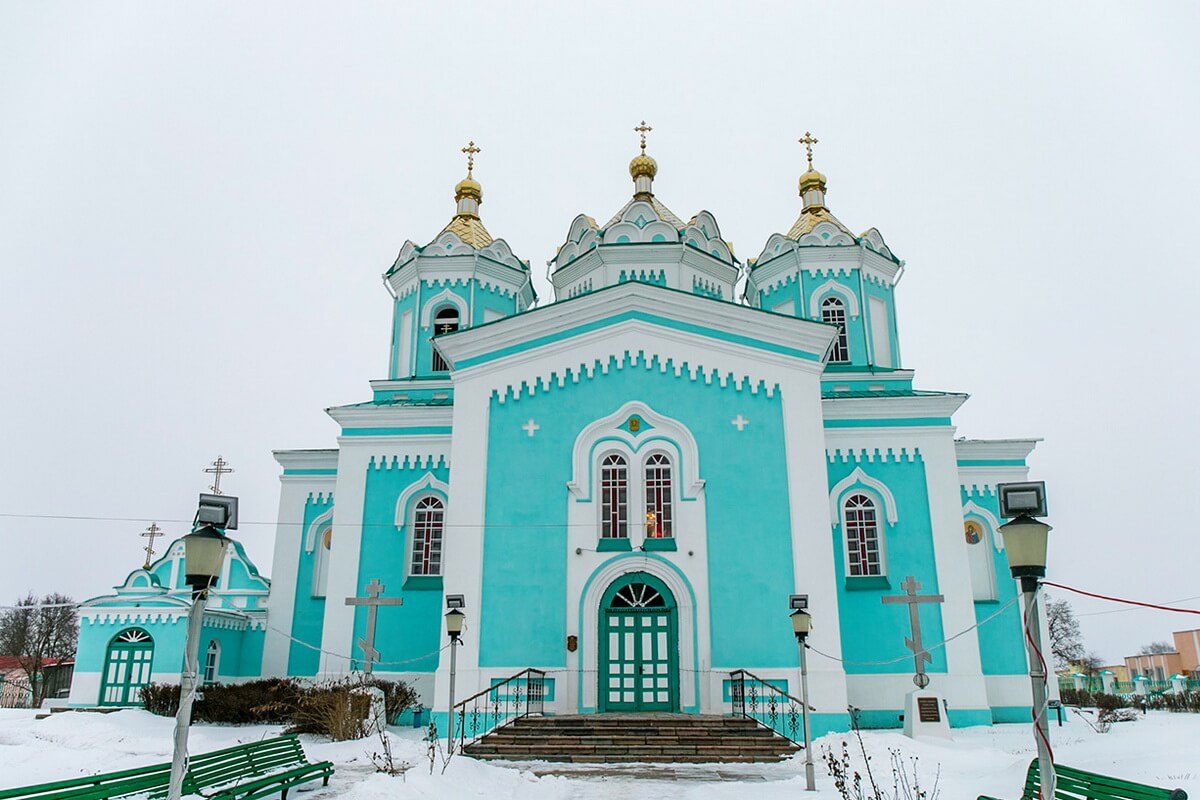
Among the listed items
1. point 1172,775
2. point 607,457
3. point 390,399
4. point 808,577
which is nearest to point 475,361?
point 607,457

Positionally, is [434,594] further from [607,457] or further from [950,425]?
[950,425]

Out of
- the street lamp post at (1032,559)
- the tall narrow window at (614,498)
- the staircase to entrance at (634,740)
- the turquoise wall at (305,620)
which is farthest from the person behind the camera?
the turquoise wall at (305,620)

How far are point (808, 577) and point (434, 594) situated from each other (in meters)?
7.10

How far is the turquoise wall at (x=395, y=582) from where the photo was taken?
17344 mm

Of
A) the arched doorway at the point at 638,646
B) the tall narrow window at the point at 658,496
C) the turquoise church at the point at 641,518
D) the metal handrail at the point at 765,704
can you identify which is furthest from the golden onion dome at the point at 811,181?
the metal handrail at the point at 765,704

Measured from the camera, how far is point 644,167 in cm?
2153

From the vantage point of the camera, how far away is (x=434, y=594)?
1758 centimetres

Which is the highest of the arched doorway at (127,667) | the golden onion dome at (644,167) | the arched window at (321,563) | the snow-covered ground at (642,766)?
the golden onion dome at (644,167)

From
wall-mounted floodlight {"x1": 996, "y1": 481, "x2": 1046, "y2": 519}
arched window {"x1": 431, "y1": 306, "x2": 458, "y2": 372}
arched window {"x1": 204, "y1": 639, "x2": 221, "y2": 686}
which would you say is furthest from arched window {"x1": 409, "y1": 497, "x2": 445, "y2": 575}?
wall-mounted floodlight {"x1": 996, "y1": 481, "x2": 1046, "y2": 519}

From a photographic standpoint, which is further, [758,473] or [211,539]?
[758,473]

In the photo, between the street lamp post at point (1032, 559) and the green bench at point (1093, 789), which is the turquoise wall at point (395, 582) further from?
the street lamp post at point (1032, 559)

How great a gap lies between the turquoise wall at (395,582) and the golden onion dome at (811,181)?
1160cm

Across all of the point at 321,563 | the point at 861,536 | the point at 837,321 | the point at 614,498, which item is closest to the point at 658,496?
the point at 614,498

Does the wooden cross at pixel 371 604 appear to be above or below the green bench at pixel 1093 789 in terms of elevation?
above
